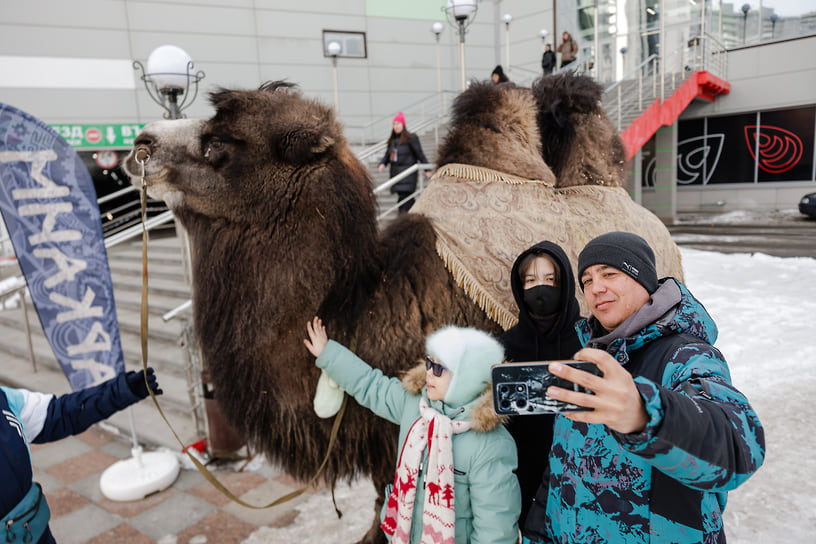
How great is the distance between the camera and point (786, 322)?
6215mm

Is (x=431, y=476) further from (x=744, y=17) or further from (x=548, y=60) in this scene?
(x=744, y=17)

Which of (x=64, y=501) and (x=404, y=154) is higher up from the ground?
(x=404, y=154)

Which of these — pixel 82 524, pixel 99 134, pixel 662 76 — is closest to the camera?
pixel 82 524

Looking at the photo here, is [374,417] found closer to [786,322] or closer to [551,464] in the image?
[551,464]

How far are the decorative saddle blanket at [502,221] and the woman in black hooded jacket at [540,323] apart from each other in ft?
1.56

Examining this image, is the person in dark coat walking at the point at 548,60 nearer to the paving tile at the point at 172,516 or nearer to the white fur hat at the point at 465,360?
the paving tile at the point at 172,516

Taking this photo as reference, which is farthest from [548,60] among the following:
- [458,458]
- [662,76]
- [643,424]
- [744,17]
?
[643,424]

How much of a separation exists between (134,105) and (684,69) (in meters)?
15.4

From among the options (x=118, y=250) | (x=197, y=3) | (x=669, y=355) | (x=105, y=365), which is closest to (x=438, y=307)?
(x=669, y=355)

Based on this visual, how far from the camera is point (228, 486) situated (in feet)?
12.8

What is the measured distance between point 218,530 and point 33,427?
1.74 m

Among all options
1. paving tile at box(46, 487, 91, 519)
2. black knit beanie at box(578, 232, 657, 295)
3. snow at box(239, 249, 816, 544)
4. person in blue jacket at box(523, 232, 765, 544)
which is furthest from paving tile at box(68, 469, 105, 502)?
black knit beanie at box(578, 232, 657, 295)

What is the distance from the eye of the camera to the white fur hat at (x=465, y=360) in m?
1.75

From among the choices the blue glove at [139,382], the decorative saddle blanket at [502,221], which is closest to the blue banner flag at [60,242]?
the blue glove at [139,382]
